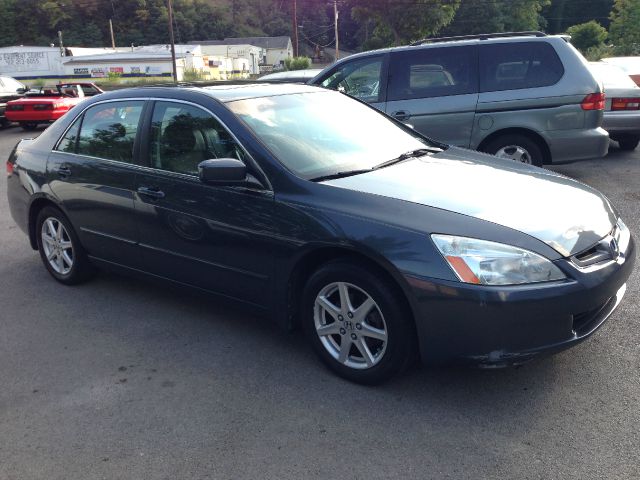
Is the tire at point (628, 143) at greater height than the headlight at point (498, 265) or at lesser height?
lesser

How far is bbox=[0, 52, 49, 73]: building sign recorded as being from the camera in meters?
67.2

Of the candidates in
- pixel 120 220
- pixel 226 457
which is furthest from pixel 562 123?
pixel 226 457

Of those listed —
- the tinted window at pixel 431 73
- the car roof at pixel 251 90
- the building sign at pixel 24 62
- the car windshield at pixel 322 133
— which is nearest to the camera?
the car windshield at pixel 322 133

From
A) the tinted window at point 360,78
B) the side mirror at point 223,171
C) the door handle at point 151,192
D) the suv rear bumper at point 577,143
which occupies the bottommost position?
the suv rear bumper at point 577,143

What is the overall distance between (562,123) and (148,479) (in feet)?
20.6

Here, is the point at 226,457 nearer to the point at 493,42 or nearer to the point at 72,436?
the point at 72,436

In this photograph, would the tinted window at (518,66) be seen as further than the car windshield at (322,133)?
Yes

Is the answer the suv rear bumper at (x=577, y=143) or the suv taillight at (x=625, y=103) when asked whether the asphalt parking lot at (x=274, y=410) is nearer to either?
the suv rear bumper at (x=577, y=143)

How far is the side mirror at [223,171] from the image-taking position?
11.6ft

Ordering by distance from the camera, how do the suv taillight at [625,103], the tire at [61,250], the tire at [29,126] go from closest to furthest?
the tire at [61,250] < the suv taillight at [625,103] < the tire at [29,126]

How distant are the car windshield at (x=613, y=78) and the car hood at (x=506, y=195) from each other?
6.55m

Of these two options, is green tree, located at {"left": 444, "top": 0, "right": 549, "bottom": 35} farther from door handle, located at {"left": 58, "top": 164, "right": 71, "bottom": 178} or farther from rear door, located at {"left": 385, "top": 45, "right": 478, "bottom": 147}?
door handle, located at {"left": 58, "top": 164, "right": 71, "bottom": 178}

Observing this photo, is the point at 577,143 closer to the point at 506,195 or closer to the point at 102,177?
the point at 506,195

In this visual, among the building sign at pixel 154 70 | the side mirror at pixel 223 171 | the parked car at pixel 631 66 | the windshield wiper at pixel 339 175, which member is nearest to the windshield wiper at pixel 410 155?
the windshield wiper at pixel 339 175
